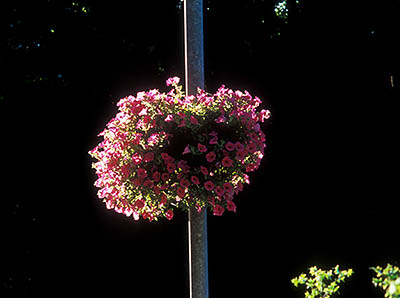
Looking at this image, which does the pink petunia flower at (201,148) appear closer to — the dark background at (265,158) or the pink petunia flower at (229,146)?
the pink petunia flower at (229,146)

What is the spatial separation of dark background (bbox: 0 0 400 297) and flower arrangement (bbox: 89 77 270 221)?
5.79 feet

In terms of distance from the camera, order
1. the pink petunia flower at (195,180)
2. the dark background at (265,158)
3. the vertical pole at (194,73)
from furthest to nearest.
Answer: the dark background at (265,158) < the vertical pole at (194,73) < the pink petunia flower at (195,180)

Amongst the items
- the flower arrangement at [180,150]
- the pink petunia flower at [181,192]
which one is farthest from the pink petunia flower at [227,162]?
the pink petunia flower at [181,192]

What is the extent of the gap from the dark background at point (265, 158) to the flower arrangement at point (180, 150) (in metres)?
1.76

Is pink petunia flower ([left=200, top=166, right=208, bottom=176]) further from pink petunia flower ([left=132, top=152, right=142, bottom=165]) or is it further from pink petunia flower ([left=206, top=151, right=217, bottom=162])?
pink petunia flower ([left=132, top=152, right=142, bottom=165])

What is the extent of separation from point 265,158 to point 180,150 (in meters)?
2.01

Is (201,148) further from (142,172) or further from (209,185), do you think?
(142,172)

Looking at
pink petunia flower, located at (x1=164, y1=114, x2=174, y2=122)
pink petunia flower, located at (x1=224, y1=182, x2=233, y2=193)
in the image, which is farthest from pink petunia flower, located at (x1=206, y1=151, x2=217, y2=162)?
pink petunia flower, located at (x1=164, y1=114, x2=174, y2=122)

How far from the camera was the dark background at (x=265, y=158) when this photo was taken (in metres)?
4.54

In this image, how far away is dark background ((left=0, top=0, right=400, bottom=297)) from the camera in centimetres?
454

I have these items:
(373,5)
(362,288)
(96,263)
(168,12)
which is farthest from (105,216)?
(373,5)

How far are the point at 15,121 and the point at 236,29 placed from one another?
1.78 m

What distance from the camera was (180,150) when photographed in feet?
8.85

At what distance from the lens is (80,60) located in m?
4.59
